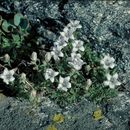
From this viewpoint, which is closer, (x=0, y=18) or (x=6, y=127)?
(x=6, y=127)

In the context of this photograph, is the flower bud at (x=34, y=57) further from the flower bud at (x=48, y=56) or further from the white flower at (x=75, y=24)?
the white flower at (x=75, y=24)

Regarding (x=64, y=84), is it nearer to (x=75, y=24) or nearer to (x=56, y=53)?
(x=56, y=53)

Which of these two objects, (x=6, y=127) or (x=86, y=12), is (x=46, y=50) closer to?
(x=86, y=12)

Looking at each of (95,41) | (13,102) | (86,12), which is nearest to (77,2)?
(86,12)

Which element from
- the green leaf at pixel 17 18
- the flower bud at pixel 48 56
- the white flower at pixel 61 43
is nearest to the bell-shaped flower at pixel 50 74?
the flower bud at pixel 48 56

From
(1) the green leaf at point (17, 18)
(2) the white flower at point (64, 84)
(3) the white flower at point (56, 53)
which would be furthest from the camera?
(1) the green leaf at point (17, 18)

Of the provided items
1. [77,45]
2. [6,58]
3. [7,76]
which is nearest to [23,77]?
[7,76]
